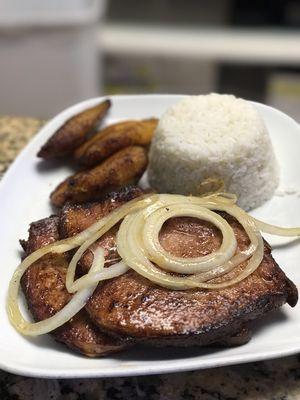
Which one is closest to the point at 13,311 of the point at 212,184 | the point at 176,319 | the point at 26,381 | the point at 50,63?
the point at 26,381

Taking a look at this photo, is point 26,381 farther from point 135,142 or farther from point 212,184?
point 135,142

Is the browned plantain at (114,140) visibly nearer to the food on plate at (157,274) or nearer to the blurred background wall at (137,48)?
the food on plate at (157,274)

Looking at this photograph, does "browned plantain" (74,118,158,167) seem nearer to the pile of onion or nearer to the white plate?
the white plate

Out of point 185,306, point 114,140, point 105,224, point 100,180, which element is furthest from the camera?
point 114,140

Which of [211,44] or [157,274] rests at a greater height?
[157,274]

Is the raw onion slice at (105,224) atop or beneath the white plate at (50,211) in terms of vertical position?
atop

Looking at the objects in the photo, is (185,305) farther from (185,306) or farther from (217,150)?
(217,150)

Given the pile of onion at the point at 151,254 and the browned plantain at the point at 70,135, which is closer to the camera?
the pile of onion at the point at 151,254

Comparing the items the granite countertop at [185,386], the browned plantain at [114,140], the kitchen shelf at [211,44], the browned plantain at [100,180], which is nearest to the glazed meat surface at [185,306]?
the granite countertop at [185,386]

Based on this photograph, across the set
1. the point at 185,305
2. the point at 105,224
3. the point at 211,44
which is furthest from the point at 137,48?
the point at 185,305

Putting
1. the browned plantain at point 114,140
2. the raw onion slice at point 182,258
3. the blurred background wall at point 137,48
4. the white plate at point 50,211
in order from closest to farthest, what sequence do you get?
1. the white plate at point 50,211
2. the raw onion slice at point 182,258
3. the browned plantain at point 114,140
4. the blurred background wall at point 137,48
